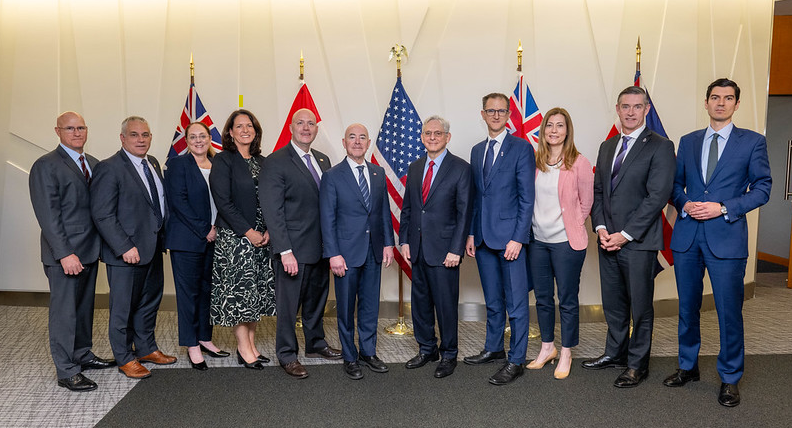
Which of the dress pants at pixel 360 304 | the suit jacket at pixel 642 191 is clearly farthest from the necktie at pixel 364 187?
the suit jacket at pixel 642 191

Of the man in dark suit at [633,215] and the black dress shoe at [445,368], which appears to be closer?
the man in dark suit at [633,215]

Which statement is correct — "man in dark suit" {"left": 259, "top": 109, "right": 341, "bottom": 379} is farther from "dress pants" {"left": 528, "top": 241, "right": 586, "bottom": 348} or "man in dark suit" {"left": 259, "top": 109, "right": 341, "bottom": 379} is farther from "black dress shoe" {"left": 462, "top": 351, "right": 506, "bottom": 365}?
"dress pants" {"left": 528, "top": 241, "right": 586, "bottom": 348}

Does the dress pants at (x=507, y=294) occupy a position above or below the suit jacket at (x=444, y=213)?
below

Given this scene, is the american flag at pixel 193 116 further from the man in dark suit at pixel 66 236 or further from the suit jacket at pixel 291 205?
the suit jacket at pixel 291 205

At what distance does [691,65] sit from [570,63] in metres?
1.13

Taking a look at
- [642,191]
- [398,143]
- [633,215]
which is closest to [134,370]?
[398,143]

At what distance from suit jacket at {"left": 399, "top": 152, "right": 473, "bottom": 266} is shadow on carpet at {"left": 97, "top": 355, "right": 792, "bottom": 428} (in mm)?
816

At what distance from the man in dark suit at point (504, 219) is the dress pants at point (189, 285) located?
182 centimetres

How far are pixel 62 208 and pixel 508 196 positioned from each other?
2720 mm

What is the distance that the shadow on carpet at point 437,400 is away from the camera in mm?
2844

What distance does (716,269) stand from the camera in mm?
3154

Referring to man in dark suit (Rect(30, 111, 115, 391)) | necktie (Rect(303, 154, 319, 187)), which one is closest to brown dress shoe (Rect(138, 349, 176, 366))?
man in dark suit (Rect(30, 111, 115, 391))

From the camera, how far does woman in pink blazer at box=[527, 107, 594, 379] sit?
11.1ft

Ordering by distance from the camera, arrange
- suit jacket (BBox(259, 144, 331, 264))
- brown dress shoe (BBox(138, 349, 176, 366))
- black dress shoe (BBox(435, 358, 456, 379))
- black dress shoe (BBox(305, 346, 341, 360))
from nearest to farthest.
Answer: suit jacket (BBox(259, 144, 331, 264)) → black dress shoe (BBox(435, 358, 456, 379)) → brown dress shoe (BBox(138, 349, 176, 366)) → black dress shoe (BBox(305, 346, 341, 360))
